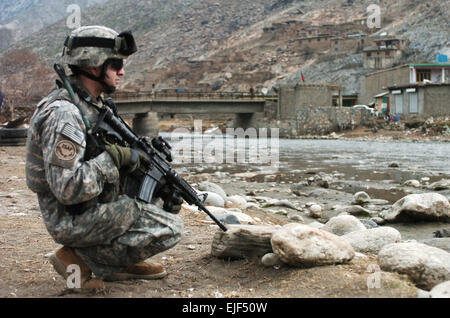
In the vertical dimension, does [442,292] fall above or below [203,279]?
above

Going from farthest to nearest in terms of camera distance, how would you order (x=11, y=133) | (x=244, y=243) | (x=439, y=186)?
(x=11, y=133), (x=439, y=186), (x=244, y=243)

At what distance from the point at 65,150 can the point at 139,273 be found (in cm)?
131

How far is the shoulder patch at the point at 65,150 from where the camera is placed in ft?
9.70

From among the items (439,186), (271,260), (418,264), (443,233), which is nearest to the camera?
(418,264)

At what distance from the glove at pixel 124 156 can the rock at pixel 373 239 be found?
265cm

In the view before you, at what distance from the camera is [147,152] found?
3551mm

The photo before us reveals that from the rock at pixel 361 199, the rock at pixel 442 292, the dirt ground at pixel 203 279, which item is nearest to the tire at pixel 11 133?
the rock at pixel 361 199

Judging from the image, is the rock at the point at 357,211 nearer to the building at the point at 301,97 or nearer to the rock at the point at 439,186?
the rock at the point at 439,186

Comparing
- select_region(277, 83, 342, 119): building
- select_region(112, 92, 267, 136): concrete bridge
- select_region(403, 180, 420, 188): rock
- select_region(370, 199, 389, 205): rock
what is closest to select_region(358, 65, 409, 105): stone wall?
select_region(277, 83, 342, 119): building

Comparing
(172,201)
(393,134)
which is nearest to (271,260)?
(172,201)

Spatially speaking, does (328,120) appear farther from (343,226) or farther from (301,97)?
(343,226)

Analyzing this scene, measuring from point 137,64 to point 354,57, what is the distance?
8739 centimetres

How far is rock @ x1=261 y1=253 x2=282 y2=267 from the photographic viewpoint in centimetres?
410
